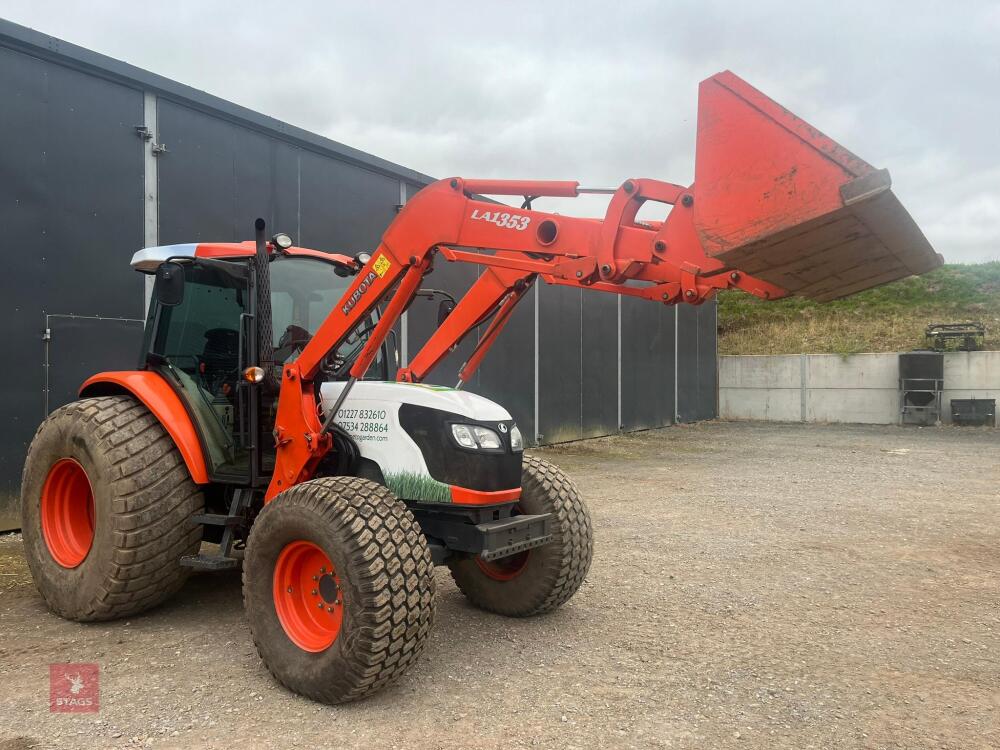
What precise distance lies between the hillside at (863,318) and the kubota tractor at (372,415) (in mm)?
20745

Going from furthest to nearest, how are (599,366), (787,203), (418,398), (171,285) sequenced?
(599,366) < (171,285) < (418,398) < (787,203)

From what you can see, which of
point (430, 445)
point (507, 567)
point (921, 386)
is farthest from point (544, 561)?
point (921, 386)

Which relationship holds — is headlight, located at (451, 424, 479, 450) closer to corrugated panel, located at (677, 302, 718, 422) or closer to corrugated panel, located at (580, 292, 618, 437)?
corrugated panel, located at (580, 292, 618, 437)

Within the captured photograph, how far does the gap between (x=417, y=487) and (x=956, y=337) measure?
919 inches

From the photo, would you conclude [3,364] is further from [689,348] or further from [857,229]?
[689,348]

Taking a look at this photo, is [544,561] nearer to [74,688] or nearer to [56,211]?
[74,688]

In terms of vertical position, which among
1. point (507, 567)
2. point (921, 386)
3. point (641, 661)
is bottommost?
point (641, 661)

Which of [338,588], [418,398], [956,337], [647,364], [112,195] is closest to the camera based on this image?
[338,588]

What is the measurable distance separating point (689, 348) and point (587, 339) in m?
6.15

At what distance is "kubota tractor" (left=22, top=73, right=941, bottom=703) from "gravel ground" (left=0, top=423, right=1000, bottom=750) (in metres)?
0.24

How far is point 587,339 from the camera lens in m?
15.4

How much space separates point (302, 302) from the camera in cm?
453

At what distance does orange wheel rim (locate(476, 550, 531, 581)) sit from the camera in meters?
4.30

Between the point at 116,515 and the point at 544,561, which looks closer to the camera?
the point at 116,515
